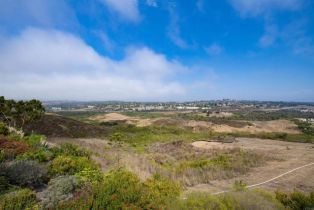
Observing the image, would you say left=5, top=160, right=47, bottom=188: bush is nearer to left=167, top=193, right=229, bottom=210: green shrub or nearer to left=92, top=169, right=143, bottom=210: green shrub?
left=92, top=169, right=143, bottom=210: green shrub

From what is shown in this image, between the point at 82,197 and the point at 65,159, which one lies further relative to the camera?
the point at 65,159

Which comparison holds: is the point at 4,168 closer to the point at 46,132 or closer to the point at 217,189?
the point at 217,189

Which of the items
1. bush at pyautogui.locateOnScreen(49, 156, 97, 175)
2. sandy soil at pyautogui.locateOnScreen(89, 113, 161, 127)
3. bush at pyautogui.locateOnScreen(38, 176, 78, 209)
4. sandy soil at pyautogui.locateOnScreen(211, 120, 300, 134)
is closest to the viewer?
bush at pyautogui.locateOnScreen(38, 176, 78, 209)

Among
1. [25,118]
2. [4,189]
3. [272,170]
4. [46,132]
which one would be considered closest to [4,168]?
[4,189]

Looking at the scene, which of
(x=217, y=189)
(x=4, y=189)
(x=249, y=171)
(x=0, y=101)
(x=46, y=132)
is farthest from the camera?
(x=46, y=132)

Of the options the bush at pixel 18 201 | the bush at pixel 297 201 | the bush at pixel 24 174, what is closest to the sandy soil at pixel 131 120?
the bush at pixel 24 174

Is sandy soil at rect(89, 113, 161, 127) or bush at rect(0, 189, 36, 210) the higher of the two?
bush at rect(0, 189, 36, 210)

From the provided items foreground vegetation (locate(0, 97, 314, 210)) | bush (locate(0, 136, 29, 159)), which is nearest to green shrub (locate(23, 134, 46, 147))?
bush (locate(0, 136, 29, 159))
